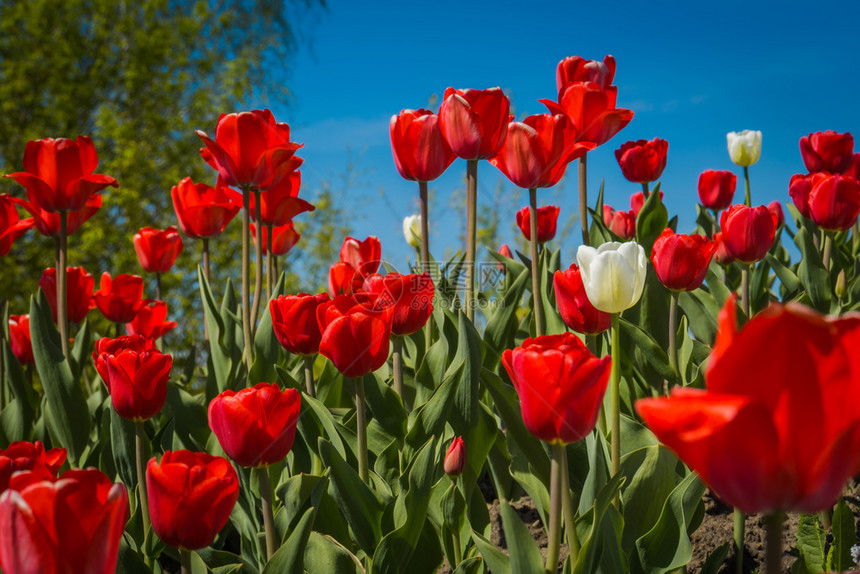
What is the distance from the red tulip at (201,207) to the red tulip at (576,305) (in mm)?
1286

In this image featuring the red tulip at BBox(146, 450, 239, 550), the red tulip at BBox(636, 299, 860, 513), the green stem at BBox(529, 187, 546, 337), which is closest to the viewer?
the red tulip at BBox(636, 299, 860, 513)

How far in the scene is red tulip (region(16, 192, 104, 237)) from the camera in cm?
237

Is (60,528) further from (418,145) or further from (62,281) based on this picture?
(62,281)

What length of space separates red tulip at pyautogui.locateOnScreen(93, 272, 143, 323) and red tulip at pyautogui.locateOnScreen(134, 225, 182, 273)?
0.18 m

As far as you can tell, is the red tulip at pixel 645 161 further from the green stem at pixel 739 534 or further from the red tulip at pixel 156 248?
the red tulip at pixel 156 248

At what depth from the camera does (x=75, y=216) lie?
242cm

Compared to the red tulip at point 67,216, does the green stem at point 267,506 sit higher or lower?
lower

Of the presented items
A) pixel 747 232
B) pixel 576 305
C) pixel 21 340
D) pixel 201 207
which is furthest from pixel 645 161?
pixel 21 340

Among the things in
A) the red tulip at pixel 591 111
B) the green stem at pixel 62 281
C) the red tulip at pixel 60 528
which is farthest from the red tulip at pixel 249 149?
the red tulip at pixel 60 528

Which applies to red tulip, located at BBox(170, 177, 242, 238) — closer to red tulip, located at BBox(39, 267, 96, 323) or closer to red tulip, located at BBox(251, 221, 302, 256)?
red tulip, located at BBox(251, 221, 302, 256)

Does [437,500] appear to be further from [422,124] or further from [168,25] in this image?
[168,25]

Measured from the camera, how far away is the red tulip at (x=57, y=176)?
2123 mm

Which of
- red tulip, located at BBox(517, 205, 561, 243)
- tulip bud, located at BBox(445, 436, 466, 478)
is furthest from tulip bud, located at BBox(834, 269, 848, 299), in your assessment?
tulip bud, located at BBox(445, 436, 466, 478)

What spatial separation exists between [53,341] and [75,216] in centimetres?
44
